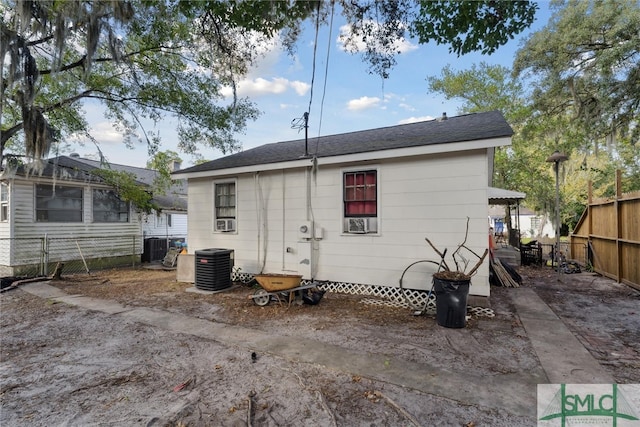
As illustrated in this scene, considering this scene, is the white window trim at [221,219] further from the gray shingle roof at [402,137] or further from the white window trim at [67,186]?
the white window trim at [67,186]

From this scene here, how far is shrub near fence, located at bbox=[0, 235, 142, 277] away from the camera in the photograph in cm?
935

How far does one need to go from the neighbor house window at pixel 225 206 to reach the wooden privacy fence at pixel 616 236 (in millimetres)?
9285

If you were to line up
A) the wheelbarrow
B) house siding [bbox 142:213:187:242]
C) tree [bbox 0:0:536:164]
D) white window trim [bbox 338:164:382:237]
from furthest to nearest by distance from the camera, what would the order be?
house siding [bbox 142:213:187:242], white window trim [bbox 338:164:382:237], the wheelbarrow, tree [bbox 0:0:536:164]

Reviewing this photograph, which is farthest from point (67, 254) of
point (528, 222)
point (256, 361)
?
point (528, 222)

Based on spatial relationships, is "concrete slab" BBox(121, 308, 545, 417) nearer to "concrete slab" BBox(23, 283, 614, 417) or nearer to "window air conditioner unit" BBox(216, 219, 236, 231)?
"concrete slab" BBox(23, 283, 614, 417)

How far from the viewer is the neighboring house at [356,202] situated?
215 inches

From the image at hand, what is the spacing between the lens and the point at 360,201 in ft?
21.5

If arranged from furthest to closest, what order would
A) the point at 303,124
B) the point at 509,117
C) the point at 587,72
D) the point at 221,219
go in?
the point at 509,117
the point at 587,72
the point at 221,219
the point at 303,124

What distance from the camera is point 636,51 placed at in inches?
337

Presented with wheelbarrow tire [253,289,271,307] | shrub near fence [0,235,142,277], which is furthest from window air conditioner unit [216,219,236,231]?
shrub near fence [0,235,142,277]

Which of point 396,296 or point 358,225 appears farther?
point 358,225

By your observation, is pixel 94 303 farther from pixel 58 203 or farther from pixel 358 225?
pixel 58 203

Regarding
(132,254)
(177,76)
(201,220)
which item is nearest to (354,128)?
(201,220)

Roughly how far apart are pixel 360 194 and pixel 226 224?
3.80 metres
